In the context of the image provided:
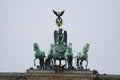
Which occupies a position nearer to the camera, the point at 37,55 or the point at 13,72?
the point at 37,55

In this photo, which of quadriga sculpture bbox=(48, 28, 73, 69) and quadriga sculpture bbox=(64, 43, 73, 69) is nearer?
quadriga sculpture bbox=(64, 43, 73, 69)

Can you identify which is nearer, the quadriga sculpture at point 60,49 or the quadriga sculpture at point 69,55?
the quadriga sculpture at point 69,55

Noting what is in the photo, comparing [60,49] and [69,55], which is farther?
[60,49]

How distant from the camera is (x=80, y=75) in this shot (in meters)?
64.6

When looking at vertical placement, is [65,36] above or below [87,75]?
above

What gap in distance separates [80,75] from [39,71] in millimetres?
4401

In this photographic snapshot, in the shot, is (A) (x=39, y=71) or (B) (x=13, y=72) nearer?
(A) (x=39, y=71)

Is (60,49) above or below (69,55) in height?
above

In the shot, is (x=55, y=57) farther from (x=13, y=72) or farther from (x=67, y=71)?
(x=13, y=72)

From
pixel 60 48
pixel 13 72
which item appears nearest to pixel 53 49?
pixel 60 48

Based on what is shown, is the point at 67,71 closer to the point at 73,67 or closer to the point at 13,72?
the point at 73,67

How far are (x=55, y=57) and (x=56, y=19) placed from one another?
4242 millimetres

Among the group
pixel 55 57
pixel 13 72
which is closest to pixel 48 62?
pixel 55 57

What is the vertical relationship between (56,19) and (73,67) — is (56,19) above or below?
above
